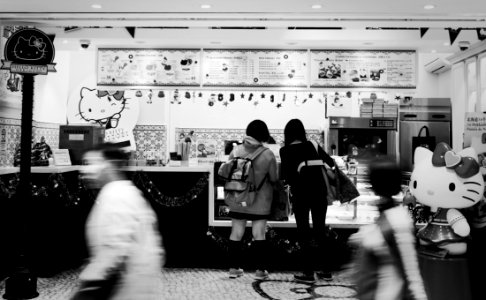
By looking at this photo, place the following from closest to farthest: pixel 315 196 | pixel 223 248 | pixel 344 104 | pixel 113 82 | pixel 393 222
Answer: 1. pixel 393 222
2. pixel 315 196
3. pixel 223 248
4. pixel 113 82
5. pixel 344 104

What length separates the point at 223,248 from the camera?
19.1 ft

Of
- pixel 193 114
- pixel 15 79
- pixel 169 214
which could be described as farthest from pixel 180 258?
pixel 193 114

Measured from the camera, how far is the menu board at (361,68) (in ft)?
22.0

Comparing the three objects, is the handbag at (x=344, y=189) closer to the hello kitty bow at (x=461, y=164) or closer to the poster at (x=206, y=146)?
the hello kitty bow at (x=461, y=164)

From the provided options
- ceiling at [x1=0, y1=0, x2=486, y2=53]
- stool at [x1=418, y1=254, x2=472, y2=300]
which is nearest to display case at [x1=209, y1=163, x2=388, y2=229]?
Result: stool at [x1=418, y1=254, x2=472, y2=300]

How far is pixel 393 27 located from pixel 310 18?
1248mm

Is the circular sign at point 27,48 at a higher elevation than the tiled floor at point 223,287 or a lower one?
higher

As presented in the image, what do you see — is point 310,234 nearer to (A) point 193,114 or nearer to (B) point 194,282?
(B) point 194,282

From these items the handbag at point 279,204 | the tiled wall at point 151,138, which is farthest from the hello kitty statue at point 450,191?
the tiled wall at point 151,138

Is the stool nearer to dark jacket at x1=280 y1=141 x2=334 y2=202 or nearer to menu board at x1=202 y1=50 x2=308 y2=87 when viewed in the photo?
dark jacket at x1=280 y1=141 x2=334 y2=202

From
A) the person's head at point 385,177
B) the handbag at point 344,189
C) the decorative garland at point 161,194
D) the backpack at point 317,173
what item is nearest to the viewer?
the person's head at point 385,177

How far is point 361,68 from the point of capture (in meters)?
6.73

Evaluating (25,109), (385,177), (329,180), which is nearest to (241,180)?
(329,180)

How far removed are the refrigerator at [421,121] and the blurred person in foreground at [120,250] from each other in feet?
22.8
